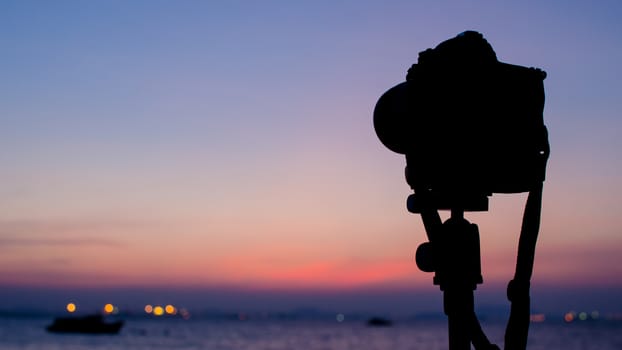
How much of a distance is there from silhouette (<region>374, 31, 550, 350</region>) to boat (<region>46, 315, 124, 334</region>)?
105 m

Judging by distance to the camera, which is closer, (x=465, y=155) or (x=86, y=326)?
(x=465, y=155)

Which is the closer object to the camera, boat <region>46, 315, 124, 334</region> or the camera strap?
the camera strap

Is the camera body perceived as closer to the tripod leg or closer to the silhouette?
the silhouette

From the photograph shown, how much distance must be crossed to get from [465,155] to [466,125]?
0.30 ft

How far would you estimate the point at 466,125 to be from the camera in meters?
2.30

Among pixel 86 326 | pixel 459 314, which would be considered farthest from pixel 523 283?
pixel 86 326

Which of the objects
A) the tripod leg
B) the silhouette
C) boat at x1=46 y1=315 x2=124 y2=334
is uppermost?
boat at x1=46 y1=315 x2=124 y2=334

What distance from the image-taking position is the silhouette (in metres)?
2.31

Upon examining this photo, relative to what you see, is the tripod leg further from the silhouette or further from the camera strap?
the camera strap

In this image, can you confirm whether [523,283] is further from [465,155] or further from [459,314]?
[465,155]

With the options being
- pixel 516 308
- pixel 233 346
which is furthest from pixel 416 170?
pixel 233 346

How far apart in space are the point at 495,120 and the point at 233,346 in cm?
8825

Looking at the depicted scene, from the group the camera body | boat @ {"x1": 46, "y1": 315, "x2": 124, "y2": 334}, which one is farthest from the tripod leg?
boat @ {"x1": 46, "y1": 315, "x2": 124, "y2": 334}

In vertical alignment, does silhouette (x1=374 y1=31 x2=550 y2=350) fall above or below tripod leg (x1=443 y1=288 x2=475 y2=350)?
above
